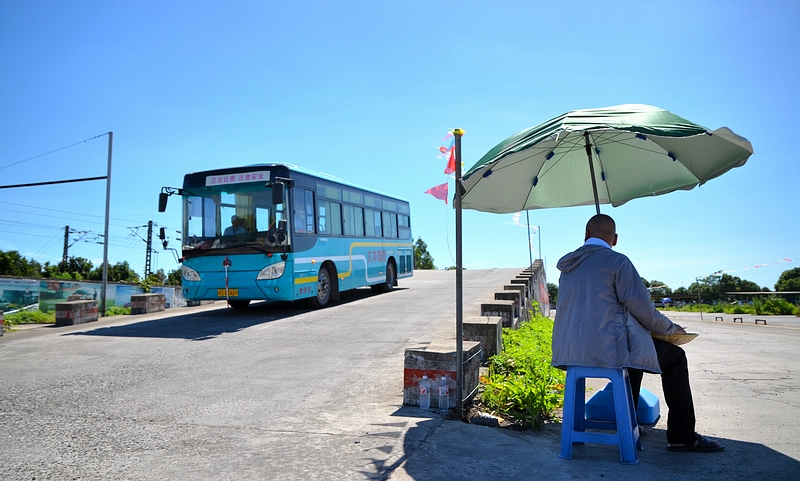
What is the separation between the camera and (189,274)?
1255 cm

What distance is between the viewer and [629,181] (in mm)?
5906

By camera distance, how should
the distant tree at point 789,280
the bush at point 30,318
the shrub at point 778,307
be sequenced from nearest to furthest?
the bush at point 30,318 → the shrub at point 778,307 → the distant tree at point 789,280

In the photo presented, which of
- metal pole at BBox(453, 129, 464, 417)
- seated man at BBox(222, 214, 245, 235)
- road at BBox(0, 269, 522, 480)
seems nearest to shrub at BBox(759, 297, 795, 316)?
road at BBox(0, 269, 522, 480)

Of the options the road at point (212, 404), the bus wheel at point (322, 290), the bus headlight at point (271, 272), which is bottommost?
the road at point (212, 404)

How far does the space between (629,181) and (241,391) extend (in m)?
4.59

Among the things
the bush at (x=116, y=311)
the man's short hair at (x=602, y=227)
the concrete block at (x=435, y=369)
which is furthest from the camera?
the bush at (x=116, y=311)

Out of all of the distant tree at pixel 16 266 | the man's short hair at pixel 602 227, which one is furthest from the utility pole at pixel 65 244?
the man's short hair at pixel 602 227

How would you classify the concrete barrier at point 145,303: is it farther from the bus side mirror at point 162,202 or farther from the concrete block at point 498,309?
the concrete block at point 498,309

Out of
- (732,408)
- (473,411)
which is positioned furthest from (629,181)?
(473,411)

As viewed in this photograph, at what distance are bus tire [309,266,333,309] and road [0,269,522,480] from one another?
9.67ft

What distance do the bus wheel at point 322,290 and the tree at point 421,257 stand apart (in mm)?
54469

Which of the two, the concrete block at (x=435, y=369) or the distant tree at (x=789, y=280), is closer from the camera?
the concrete block at (x=435, y=369)

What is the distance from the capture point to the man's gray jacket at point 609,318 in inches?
146

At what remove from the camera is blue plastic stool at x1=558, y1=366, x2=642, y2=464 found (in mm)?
3758
